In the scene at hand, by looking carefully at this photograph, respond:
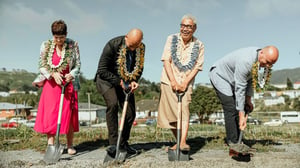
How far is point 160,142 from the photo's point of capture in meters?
6.04

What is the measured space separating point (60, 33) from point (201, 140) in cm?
314

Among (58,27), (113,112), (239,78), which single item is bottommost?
(113,112)

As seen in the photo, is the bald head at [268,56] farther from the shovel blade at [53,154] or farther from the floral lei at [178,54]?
the shovel blade at [53,154]

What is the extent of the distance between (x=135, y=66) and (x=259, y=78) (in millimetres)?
1748

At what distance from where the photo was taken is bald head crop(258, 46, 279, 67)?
4.14 m

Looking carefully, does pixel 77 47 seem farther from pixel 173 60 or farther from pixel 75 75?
pixel 173 60

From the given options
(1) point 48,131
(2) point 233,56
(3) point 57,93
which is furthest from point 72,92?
(2) point 233,56

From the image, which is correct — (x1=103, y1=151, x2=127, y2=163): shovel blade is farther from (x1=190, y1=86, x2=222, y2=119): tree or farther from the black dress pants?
(x1=190, y1=86, x2=222, y2=119): tree

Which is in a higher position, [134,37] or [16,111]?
[134,37]

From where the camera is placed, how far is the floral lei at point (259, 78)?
14.3 feet

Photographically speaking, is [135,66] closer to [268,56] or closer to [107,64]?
[107,64]

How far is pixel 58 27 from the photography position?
15.7 ft

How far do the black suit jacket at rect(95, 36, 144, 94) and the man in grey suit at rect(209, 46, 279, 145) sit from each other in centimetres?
143

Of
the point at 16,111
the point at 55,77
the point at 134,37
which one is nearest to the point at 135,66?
the point at 134,37
